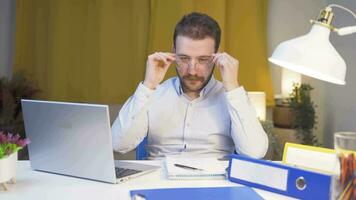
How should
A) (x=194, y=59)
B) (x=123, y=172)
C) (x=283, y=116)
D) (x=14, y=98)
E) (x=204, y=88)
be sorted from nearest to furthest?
(x=123, y=172) < (x=194, y=59) < (x=204, y=88) < (x=14, y=98) < (x=283, y=116)

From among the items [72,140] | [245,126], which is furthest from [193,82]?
[72,140]

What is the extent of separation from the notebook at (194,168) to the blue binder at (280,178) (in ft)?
0.22

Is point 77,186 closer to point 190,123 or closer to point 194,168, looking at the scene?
point 194,168

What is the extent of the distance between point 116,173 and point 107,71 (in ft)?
7.48

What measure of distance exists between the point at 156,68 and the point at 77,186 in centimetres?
63

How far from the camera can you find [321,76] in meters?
0.86

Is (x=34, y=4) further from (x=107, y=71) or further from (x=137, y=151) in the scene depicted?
(x=137, y=151)

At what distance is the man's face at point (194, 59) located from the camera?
1.60 meters

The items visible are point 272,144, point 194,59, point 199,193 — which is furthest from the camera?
point 272,144

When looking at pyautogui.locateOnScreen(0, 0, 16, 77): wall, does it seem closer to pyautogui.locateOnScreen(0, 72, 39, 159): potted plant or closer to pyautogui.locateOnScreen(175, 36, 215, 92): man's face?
pyautogui.locateOnScreen(0, 72, 39, 159): potted plant

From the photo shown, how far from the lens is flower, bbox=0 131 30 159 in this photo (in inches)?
41.5

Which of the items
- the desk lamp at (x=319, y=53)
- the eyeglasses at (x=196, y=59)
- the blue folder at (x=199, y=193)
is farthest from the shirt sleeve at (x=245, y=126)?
the desk lamp at (x=319, y=53)

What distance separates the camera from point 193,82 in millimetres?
1667

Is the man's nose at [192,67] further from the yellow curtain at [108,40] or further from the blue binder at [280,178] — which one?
the yellow curtain at [108,40]
